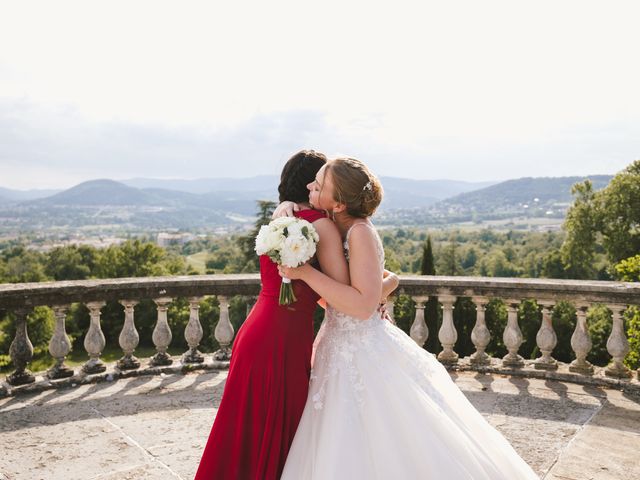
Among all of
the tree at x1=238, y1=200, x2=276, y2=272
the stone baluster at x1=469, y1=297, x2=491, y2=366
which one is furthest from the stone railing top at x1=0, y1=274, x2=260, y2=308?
the tree at x1=238, y1=200, x2=276, y2=272

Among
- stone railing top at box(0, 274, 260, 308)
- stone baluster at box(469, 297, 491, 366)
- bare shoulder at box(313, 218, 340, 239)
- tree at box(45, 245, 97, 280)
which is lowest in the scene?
tree at box(45, 245, 97, 280)

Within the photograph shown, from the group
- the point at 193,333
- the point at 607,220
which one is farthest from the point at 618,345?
the point at 607,220

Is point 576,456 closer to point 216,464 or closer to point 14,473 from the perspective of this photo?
point 216,464

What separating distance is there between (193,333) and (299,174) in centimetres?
365

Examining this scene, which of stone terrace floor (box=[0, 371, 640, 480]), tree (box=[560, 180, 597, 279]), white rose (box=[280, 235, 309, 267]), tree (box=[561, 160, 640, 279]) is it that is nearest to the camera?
white rose (box=[280, 235, 309, 267])

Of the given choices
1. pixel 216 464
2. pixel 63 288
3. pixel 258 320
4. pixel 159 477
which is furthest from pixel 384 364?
pixel 63 288

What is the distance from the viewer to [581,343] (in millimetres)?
5523

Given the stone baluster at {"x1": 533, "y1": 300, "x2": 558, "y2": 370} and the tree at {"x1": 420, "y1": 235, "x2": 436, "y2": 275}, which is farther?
the tree at {"x1": 420, "y1": 235, "x2": 436, "y2": 275}

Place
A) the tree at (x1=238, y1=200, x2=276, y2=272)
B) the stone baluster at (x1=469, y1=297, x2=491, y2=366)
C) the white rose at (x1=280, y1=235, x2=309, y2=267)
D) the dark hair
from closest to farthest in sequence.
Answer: the white rose at (x1=280, y1=235, x2=309, y2=267), the dark hair, the stone baluster at (x1=469, y1=297, x2=491, y2=366), the tree at (x1=238, y1=200, x2=276, y2=272)

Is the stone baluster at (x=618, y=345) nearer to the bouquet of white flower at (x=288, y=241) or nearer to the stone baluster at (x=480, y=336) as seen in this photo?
the stone baluster at (x=480, y=336)

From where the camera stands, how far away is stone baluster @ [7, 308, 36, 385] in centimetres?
539

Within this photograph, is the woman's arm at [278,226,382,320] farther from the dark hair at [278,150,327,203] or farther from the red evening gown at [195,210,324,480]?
the dark hair at [278,150,327,203]

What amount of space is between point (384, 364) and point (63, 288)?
4.06 m

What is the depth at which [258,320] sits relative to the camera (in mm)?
2918
